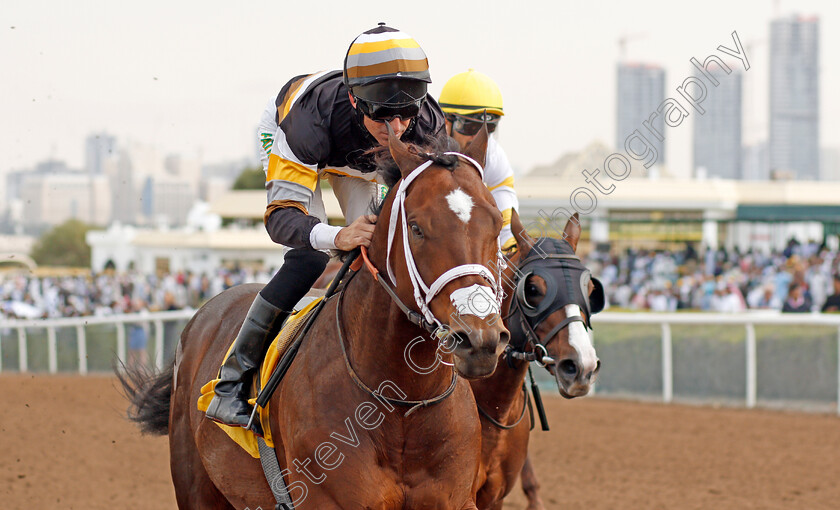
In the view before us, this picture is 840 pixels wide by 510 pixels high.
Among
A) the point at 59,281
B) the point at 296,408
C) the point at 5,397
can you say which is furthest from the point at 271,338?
the point at 59,281

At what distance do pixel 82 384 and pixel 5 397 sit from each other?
4.59 feet

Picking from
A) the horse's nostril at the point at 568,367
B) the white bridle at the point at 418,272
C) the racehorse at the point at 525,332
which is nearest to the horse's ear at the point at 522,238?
the racehorse at the point at 525,332

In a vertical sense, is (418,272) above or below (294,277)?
above

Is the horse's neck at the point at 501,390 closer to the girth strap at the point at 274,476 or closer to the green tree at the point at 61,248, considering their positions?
the girth strap at the point at 274,476

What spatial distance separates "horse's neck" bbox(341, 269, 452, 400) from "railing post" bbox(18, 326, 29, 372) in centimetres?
1381

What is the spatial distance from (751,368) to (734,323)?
508 mm

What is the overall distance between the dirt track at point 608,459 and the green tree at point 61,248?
202ft

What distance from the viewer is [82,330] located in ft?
44.8

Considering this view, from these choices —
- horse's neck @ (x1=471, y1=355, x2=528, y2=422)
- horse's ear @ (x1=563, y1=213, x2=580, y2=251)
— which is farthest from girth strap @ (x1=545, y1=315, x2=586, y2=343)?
horse's ear @ (x1=563, y1=213, x2=580, y2=251)

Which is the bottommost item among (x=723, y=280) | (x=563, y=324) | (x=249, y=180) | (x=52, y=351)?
(x=52, y=351)

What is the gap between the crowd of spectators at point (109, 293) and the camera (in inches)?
719

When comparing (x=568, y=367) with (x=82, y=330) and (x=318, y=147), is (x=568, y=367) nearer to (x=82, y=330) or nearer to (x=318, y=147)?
(x=318, y=147)

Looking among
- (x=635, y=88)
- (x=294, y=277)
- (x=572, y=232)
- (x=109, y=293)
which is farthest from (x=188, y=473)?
(x=635, y=88)

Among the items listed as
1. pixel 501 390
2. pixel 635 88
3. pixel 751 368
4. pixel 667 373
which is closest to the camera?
pixel 501 390
